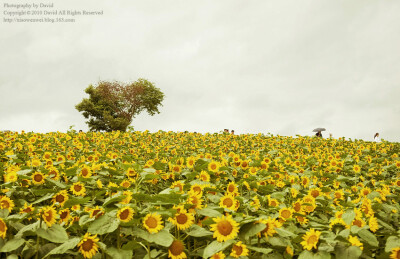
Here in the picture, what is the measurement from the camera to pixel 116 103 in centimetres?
5219

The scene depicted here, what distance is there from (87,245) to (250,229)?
1305 mm

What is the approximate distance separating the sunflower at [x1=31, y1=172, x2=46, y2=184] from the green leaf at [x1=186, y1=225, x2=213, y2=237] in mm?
2310

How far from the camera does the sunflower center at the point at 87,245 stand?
227 cm

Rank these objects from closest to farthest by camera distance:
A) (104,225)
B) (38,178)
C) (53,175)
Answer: (104,225), (38,178), (53,175)

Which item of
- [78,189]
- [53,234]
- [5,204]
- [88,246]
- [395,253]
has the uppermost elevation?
[78,189]

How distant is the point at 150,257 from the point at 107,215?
522 mm

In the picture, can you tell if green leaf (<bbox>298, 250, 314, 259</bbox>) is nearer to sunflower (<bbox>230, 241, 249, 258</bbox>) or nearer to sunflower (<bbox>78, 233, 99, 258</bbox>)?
sunflower (<bbox>230, 241, 249, 258</bbox>)

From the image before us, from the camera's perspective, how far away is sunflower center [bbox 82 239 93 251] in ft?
7.46

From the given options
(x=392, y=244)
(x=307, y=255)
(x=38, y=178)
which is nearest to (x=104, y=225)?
(x=307, y=255)

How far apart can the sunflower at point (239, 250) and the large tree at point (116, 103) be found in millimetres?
47799

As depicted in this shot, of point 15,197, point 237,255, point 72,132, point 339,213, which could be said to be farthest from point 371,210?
point 72,132

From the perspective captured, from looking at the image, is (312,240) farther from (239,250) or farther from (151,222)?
(151,222)

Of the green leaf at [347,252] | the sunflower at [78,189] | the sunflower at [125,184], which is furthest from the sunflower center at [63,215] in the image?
the green leaf at [347,252]

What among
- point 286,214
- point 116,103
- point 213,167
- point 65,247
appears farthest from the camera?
point 116,103
